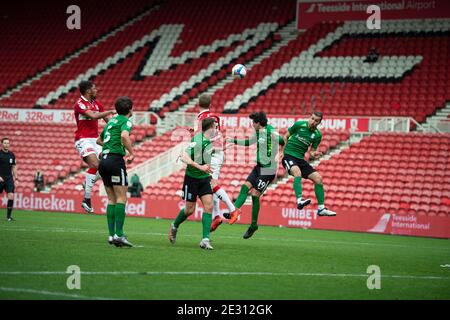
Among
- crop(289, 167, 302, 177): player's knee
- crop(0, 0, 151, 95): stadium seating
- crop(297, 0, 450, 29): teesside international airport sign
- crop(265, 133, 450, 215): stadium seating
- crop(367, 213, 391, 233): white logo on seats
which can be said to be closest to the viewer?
crop(289, 167, 302, 177): player's knee

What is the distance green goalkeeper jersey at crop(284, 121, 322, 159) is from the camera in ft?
57.1

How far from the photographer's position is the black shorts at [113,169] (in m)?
13.4

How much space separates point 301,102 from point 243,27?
8.22 m

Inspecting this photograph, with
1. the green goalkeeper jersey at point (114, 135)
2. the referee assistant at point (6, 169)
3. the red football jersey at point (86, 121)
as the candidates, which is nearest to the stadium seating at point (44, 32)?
the referee assistant at point (6, 169)

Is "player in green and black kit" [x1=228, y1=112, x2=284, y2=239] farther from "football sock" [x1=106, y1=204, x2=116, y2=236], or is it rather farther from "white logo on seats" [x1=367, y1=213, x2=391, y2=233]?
"white logo on seats" [x1=367, y1=213, x2=391, y2=233]

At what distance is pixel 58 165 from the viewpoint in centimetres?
3312

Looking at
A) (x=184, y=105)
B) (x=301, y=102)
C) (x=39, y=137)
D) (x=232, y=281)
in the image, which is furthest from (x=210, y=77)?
(x=232, y=281)

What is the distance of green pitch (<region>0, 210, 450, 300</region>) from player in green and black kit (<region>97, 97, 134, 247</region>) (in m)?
0.49

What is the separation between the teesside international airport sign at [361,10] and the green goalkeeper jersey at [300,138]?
65.4 feet

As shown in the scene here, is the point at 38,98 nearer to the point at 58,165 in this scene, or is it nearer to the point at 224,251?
the point at 58,165

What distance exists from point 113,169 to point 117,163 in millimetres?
122

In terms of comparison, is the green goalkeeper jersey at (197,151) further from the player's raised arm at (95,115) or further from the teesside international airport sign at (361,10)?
the teesside international airport sign at (361,10)

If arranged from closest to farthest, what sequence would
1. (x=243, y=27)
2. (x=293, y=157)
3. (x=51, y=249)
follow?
(x=51, y=249) → (x=293, y=157) → (x=243, y=27)

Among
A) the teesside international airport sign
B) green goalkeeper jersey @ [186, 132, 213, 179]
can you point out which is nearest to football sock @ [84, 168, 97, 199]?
green goalkeeper jersey @ [186, 132, 213, 179]
